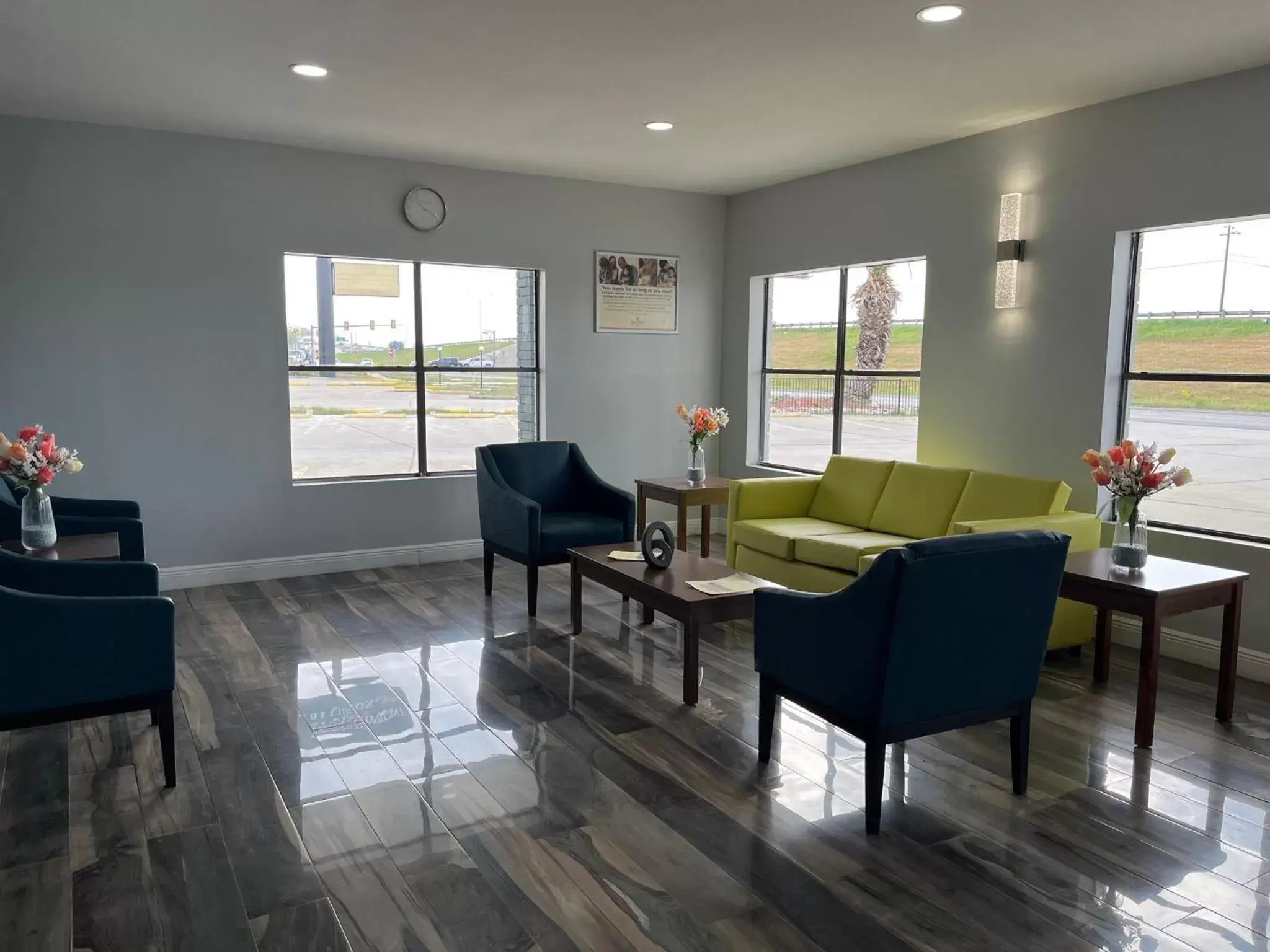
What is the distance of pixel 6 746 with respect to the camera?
3199 millimetres

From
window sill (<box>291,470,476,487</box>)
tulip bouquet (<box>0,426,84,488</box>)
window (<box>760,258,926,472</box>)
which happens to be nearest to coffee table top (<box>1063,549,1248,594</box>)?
window (<box>760,258,926,472</box>)

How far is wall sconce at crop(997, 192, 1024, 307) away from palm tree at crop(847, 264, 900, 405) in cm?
91

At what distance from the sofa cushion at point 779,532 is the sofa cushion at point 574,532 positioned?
2.28 feet

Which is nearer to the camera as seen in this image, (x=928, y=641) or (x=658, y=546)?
(x=928, y=641)

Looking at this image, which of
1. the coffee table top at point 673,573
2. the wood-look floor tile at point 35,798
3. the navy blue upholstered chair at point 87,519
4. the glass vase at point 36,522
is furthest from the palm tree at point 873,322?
the wood-look floor tile at point 35,798

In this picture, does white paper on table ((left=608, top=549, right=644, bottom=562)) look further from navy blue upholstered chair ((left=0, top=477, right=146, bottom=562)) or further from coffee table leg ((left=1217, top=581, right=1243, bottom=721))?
coffee table leg ((left=1217, top=581, right=1243, bottom=721))

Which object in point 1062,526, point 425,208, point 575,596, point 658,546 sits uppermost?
point 425,208

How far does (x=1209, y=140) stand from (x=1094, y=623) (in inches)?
85.9

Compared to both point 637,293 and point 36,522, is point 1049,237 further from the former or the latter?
point 36,522

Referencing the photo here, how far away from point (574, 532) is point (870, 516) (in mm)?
1658

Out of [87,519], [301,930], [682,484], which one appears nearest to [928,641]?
[301,930]

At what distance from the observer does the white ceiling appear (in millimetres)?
3246

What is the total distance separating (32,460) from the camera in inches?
130

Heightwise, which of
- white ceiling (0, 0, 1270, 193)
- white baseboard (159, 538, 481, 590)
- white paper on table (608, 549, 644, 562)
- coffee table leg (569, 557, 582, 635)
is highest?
white ceiling (0, 0, 1270, 193)
